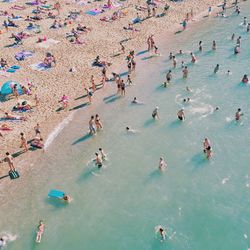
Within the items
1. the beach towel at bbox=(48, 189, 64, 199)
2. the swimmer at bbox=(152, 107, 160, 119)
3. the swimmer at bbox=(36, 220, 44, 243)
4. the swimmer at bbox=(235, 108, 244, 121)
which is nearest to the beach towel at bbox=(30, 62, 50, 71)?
the swimmer at bbox=(152, 107, 160, 119)

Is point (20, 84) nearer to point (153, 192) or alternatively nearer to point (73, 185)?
point (73, 185)

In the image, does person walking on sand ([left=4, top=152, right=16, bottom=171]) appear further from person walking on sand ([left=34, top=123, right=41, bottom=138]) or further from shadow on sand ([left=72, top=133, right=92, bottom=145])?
shadow on sand ([left=72, top=133, right=92, bottom=145])

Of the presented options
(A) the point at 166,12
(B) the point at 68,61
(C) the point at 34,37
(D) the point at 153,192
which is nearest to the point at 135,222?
(D) the point at 153,192

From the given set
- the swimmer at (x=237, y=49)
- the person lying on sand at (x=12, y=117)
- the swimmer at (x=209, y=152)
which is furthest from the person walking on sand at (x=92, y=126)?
the swimmer at (x=237, y=49)

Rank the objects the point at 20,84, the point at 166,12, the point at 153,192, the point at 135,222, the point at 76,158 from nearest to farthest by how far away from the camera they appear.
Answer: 1. the point at 135,222
2. the point at 153,192
3. the point at 76,158
4. the point at 20,84
5. the point at 166,12

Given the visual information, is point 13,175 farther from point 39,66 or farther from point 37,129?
point 39,66
